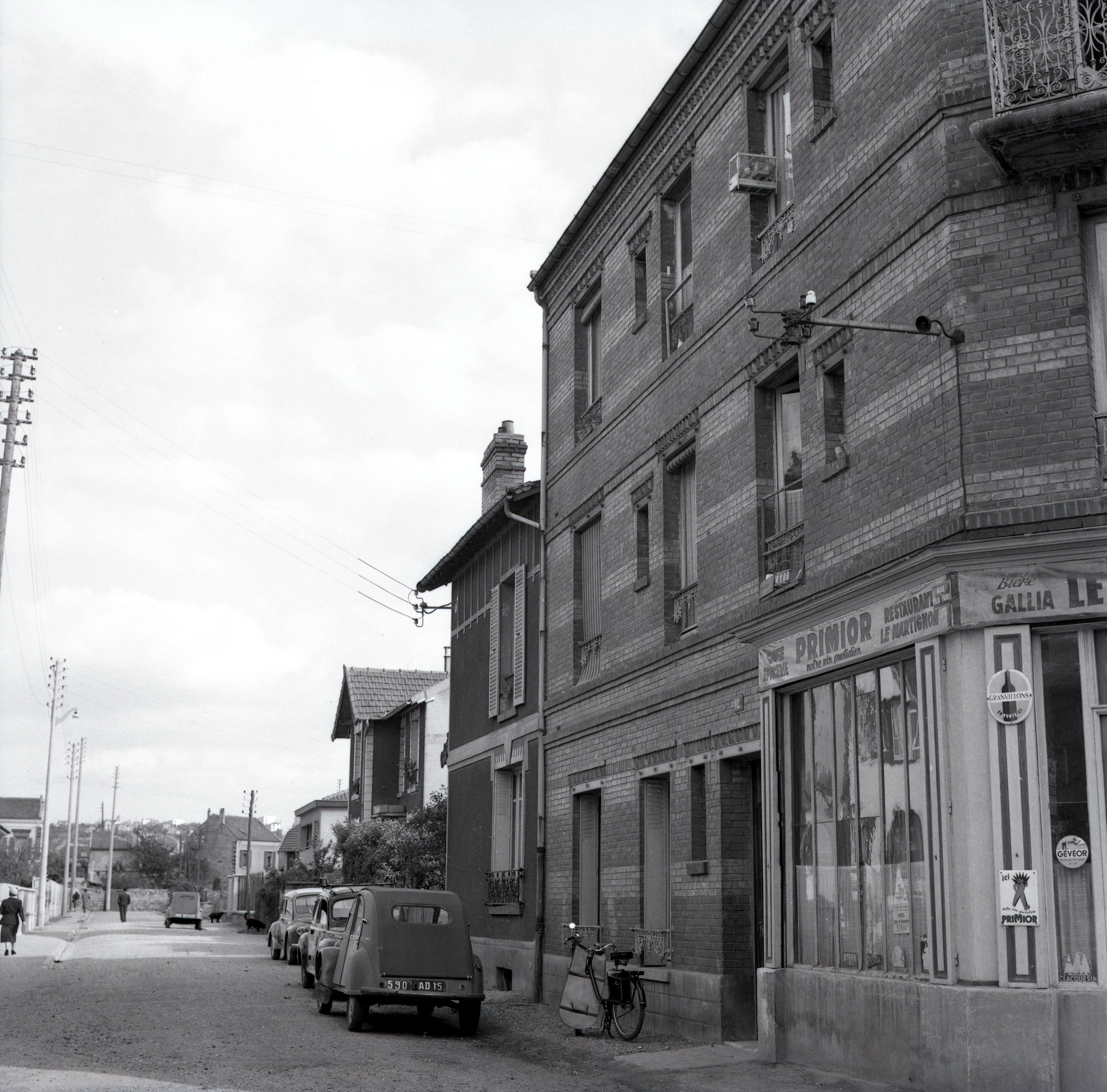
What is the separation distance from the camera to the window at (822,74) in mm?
14062

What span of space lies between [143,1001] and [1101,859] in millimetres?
14552

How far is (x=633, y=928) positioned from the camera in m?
17.3

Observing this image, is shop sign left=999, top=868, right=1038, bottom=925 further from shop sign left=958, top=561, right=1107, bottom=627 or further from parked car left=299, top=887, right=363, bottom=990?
parked car left=299, top=887, right=363, bottom=990

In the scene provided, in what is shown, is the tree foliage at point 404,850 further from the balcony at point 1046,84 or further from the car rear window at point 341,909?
the balcony at point 1046,84

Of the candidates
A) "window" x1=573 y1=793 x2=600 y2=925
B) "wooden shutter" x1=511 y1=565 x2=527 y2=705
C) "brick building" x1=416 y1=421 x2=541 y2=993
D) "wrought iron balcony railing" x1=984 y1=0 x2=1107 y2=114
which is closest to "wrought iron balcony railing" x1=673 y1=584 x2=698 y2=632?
"window" x1=573 y1=793 x2=600 y2=925

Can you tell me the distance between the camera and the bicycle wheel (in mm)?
15539

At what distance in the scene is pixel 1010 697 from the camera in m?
10.4

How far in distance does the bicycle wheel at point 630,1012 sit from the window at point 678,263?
745 centimetres

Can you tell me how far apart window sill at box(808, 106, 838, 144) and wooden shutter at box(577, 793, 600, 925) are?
9.64 meters

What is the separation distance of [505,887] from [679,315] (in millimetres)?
10406

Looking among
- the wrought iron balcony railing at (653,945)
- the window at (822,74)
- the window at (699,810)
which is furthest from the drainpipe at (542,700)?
the window at (822,74)

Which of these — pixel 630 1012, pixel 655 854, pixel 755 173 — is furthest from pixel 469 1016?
pixel 755 173

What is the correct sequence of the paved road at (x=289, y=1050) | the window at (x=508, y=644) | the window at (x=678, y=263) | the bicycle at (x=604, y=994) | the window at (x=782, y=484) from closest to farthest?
the paved road at (x=289, y=1050), the window at (x=782, y=484), the bicycle at (x=604, y=994), the window at (x=678, y=263), the window at (x=508, y=644)

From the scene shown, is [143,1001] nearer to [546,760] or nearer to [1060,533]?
[546,760]
